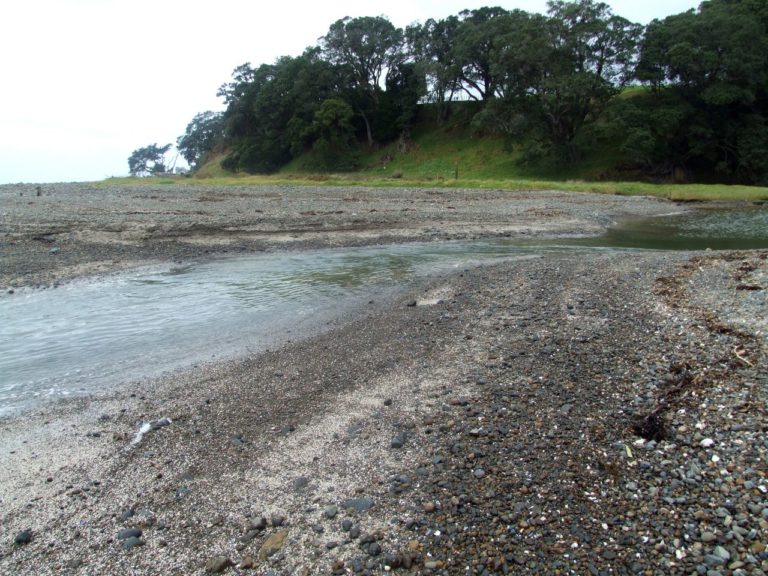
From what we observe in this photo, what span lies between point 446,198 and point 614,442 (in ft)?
97.9

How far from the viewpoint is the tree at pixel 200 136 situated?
101875 mm

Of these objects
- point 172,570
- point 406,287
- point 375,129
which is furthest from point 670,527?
point 375,129

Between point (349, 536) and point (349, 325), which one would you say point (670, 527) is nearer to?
point (349, 536)

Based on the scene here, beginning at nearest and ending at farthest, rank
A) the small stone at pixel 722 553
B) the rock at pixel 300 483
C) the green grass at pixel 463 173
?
the small stone at pixel 722 553 → the rock at pixel 300 483 → the green grass at pixel 463 173

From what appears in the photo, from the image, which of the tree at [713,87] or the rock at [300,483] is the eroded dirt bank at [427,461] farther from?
the tree at [713,87]

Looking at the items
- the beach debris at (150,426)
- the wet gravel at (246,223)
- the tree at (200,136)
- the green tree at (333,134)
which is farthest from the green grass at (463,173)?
the beach debris at (150,426)

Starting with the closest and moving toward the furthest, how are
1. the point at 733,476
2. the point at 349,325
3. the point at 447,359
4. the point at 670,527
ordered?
1. the point at 670,527
2. the point at 733,476
3. the point at 447,359
4. the point at 349,325

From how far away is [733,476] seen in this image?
4.48 metres

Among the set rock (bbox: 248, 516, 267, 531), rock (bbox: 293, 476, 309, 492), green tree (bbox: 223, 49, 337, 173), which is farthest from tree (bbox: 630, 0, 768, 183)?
rock (bbox: 248, 516, 267, 531)

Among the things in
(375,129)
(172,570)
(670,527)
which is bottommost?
(172,570)

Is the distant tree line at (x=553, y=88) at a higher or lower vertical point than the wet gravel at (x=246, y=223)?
higher

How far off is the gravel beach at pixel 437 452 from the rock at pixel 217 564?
4 centimetres

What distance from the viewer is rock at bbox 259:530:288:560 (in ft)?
13.7

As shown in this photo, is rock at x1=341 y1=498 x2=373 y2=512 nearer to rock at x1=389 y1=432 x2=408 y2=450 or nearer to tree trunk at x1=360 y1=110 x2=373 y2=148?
rock at x1=389 y1=432 x2=408 y2=450
